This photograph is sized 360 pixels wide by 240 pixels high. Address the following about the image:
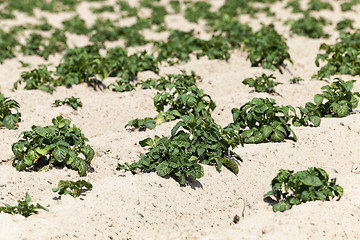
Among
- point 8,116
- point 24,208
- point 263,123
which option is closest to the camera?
point 24,208

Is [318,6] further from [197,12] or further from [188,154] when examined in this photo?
[188,154]

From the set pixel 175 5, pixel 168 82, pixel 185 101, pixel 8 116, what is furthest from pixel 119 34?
pixel 185 101

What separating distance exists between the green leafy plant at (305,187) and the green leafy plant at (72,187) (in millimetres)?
1764

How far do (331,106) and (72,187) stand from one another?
11.0 ft

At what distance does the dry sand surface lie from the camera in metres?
4.74

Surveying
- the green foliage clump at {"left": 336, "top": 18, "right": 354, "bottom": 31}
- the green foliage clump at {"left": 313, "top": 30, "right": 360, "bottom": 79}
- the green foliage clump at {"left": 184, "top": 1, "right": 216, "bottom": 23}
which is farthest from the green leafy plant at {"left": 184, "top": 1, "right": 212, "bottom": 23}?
the green foliage clump at {"left": 313, "top": 30, "right": 360, "bottom": 79}

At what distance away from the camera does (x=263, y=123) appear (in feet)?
20.3

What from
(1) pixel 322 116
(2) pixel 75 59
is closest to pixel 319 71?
(1) pixel 322 116

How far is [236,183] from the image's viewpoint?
5.47 meters

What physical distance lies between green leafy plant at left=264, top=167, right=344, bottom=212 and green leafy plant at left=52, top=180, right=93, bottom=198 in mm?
1764

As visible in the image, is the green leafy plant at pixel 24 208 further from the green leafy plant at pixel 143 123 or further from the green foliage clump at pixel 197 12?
the green foliage clump at pixel 197 12

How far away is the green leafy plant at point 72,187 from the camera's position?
5.04 m

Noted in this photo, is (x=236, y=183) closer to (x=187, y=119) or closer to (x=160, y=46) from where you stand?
(x=187, y=119)

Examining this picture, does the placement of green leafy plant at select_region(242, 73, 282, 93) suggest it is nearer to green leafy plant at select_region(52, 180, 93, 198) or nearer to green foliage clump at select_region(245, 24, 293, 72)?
green foliage clump at select_region(245, 24, 293, 72)
